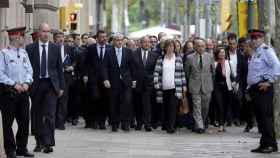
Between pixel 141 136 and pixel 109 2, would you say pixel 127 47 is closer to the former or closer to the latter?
pixel 141 136

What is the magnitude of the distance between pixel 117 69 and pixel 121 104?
776mm

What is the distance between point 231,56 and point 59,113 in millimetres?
4400

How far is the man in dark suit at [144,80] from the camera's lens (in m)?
23.1

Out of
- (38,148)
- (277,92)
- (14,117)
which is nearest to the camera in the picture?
(14,117)

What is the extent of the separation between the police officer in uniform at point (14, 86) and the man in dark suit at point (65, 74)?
5.99 meters

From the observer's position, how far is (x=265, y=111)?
1748 cm

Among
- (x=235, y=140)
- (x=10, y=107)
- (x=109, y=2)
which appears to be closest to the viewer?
(x=10, y=107)

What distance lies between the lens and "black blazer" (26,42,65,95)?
16.9 m

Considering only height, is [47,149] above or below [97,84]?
below

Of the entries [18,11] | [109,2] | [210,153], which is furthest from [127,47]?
[109,2]

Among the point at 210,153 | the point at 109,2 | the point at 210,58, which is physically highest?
the point at 109,2

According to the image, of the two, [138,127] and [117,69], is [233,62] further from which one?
[117,69]

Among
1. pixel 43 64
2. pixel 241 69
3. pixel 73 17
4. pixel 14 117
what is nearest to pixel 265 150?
pixel 43 64

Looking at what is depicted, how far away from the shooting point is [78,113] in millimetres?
25016
